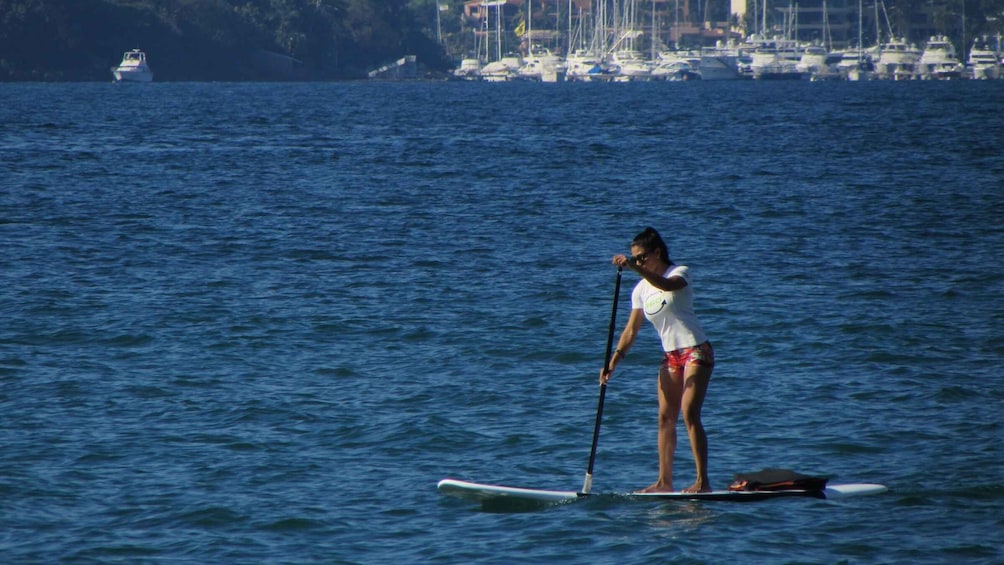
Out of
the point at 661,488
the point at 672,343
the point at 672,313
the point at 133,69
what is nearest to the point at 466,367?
the point at 661,488

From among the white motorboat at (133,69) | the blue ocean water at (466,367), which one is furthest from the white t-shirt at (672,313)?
the white motorboat at (133,69)

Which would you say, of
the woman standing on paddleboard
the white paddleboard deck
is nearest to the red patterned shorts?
the woman standing on paddleboard

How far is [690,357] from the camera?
33.7ft

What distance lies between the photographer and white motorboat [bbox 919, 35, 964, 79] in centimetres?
17850

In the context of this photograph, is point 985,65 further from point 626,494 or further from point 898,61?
point 626,494

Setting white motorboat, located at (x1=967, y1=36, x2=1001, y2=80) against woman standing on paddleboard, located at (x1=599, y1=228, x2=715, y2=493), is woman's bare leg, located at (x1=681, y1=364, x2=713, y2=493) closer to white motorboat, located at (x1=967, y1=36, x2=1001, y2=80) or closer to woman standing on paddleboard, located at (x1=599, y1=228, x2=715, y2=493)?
woman standing on paddleboard, located at (x1=599, y1=228, x2=715, y2=493)

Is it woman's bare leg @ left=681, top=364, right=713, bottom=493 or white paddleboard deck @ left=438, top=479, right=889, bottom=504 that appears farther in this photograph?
white paddleboard deck @ left=438, top=479, right=889, bottom=504

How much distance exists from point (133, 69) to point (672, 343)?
15541cm

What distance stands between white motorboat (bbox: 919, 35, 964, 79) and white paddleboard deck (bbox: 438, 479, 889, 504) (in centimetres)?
18170

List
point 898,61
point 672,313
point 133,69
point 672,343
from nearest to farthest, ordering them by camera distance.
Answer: point 672,313 → point 672,343 → point 133,69 → point 898,61

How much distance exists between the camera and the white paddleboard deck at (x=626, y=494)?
10516 mm

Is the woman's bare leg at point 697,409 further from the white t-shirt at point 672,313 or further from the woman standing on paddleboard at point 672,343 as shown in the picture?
the white t-shirt at point 672,313

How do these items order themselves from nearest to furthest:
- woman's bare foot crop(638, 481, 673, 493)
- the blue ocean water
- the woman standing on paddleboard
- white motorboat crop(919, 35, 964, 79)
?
the woman standing on paddleboard
the blue ocean water
woman's bare foot crop(638, 481, 673, 493)
white motorboat crop(919, 35, 964, 79)

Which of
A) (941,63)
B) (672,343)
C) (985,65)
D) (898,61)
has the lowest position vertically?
(672,343)
